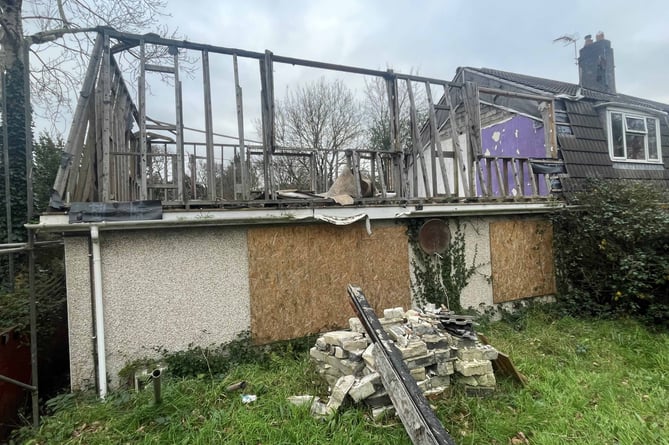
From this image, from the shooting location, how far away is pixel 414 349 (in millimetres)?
3199

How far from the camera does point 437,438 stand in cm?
201

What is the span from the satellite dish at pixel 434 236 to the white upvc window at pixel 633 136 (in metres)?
6.12

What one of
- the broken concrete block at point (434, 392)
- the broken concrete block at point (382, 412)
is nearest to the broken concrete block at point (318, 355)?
the broken concrete block at point (382, 412)

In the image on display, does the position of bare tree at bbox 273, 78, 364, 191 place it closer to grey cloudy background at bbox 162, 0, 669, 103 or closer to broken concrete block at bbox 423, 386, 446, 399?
grey cloudy background at bbox 162, 0, 669, 103

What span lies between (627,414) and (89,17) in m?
11.6

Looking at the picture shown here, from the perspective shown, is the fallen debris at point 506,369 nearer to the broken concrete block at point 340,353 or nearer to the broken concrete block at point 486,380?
the broken concrete block at point 486,380

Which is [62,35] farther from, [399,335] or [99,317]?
[399,335]

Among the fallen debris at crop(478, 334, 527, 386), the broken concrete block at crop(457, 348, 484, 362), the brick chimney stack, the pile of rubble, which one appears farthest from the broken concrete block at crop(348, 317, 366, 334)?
the brick chimney stack

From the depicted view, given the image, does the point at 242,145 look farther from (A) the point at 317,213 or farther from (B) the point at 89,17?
(B) the point at 89,17

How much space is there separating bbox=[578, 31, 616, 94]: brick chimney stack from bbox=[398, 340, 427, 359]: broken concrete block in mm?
12391

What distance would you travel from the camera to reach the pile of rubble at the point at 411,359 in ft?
9.64

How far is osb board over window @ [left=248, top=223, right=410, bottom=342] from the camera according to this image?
13.9ft

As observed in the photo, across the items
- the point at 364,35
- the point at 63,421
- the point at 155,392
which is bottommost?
the point at 63,421

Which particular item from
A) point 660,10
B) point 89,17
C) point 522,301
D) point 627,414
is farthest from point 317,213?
point 660,10
